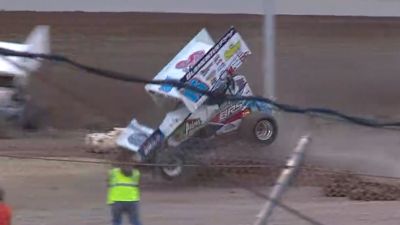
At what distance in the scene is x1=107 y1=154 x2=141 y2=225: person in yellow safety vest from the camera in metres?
11.5

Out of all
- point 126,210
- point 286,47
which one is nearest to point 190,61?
point 126,210

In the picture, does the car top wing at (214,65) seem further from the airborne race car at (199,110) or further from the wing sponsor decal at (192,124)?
the wing sponsor decal at (192,124)

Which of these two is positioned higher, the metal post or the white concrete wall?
the white concrete wall

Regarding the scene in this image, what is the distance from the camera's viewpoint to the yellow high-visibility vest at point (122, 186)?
11.5 meters

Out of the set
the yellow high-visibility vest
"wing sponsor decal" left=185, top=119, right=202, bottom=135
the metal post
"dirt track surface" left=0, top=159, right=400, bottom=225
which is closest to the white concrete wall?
the metal post

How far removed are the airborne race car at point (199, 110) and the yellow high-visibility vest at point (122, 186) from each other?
2.45 metres

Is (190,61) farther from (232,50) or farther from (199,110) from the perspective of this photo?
(199,110)

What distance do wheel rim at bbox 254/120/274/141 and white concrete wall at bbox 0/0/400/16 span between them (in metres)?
24.9

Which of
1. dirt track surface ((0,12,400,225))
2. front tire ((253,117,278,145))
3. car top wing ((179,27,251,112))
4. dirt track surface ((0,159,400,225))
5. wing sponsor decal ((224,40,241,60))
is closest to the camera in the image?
dirt track surface ((0,12,400,225))

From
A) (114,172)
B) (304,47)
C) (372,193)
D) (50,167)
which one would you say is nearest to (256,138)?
(372,193)

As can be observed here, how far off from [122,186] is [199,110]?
17.7 feet

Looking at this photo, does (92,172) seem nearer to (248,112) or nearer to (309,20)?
(248,112)

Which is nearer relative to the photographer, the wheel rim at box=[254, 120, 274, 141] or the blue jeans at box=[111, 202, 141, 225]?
the blue jeans at box=[111, 202, 141, 225]

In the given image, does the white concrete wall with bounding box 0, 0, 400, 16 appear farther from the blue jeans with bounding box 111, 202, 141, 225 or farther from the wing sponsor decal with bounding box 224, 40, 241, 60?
the blue jeans with bounding box 111, 202, 141, 225
